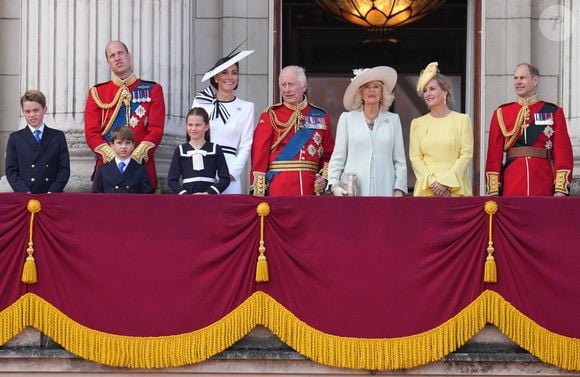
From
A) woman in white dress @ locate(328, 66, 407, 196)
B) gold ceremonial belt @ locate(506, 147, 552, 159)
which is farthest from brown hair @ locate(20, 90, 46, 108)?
gold ceremonial belt @ locate(506, 147, 552, 159)

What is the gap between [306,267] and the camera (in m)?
12.9

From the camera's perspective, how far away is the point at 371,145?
45.5ft

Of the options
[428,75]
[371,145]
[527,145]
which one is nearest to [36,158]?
[371,145]

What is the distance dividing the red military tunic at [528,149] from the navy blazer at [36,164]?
3385 millimetres

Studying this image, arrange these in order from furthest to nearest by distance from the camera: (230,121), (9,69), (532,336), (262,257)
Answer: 1. (9,69)
2. (230,121)
3. (262,257)
4. (532,336)

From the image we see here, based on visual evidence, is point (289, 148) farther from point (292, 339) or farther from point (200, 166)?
point (292, 339)

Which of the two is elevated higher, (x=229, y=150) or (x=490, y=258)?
(x=229, y=150)

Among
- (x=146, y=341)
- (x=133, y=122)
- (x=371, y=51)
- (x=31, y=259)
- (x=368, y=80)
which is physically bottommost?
(x=146, y=341)

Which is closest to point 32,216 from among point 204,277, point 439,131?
point 204,277

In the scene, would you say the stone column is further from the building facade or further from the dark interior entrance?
the dark interior entrance

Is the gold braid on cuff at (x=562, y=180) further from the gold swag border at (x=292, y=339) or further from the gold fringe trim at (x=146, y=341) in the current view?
the gold fringe trim at (x=146, y=341)

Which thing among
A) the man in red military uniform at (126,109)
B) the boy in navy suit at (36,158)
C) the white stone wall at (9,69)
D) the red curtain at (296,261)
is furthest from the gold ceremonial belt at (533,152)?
the white stone wall at (9,69)

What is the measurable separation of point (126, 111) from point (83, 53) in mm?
1113

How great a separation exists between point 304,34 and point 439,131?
8465mm
